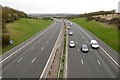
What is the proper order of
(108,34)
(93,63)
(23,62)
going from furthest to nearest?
1. (108,34)
2. (23,62)
3. (93,63)

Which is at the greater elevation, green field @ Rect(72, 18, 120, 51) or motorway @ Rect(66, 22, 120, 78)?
green field @ Rect(72, 18, 120, 51)

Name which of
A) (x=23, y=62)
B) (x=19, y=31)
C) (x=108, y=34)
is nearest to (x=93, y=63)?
(x=23, y=62)

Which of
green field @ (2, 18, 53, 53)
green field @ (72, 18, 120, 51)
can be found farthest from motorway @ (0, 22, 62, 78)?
green field @ (72, 18, 120, 51)

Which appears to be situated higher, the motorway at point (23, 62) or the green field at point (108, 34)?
the green field at point (108, 34)

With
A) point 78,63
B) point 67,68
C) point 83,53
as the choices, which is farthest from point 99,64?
point 83,53

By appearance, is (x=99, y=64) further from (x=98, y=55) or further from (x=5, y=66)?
(x=5, y=66)

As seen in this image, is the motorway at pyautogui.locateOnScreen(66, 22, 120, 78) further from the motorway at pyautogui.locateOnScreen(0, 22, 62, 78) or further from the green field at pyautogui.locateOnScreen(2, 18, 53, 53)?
the green field at pyautogui.locateOnScreen(2, 18, 53, 53)

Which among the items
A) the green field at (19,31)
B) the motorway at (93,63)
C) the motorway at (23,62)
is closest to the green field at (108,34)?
the motorway at (93,63)

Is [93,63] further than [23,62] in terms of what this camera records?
No

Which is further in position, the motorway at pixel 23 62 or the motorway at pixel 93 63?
the motorway at pixel 23 62

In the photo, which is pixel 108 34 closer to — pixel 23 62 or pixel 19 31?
pixel 19 31

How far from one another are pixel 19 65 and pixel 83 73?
36.0 feet

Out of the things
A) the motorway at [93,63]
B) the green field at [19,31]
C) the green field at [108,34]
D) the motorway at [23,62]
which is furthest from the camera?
the green field at [19,31]

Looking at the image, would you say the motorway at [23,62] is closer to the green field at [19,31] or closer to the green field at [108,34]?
the green field at [19,31]
